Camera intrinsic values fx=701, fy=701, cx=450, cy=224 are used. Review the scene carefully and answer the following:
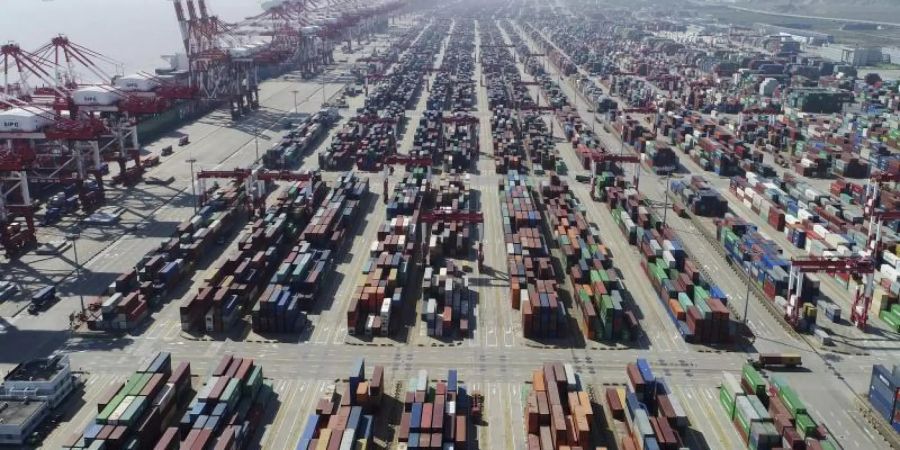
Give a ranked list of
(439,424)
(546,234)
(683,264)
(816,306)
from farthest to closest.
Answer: (546,234) < (683,264) < (816,306) < (439,424)

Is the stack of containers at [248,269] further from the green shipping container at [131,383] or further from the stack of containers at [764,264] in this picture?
the stack of containers at [764,264]

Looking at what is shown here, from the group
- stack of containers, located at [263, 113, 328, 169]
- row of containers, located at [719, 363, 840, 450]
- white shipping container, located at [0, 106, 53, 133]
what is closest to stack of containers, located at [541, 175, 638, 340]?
row of containers, located at [719, 363, 840, 450]

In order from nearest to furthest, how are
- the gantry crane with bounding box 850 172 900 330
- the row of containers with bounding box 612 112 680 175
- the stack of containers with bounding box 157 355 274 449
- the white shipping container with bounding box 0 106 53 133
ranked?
the stack of containers with bounding box 157 355 274 449
the gantry crane with bounding box 850 172 900 330
the white shipping container with bounding box 0 106 53 133
the row of containers with bounding box 612 112 680 175

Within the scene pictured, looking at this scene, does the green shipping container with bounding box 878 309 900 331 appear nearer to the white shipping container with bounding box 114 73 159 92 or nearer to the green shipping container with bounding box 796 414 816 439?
the green shipping container with bounding box 796 414 816 439

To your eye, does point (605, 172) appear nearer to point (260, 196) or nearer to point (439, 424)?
point (260, 196)

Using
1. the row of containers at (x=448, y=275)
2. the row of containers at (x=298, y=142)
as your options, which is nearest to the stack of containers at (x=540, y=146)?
the row of containers at (x=448, y=275)

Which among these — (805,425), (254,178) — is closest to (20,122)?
(254,178)

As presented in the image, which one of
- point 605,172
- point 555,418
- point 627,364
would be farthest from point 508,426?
point 605,172
